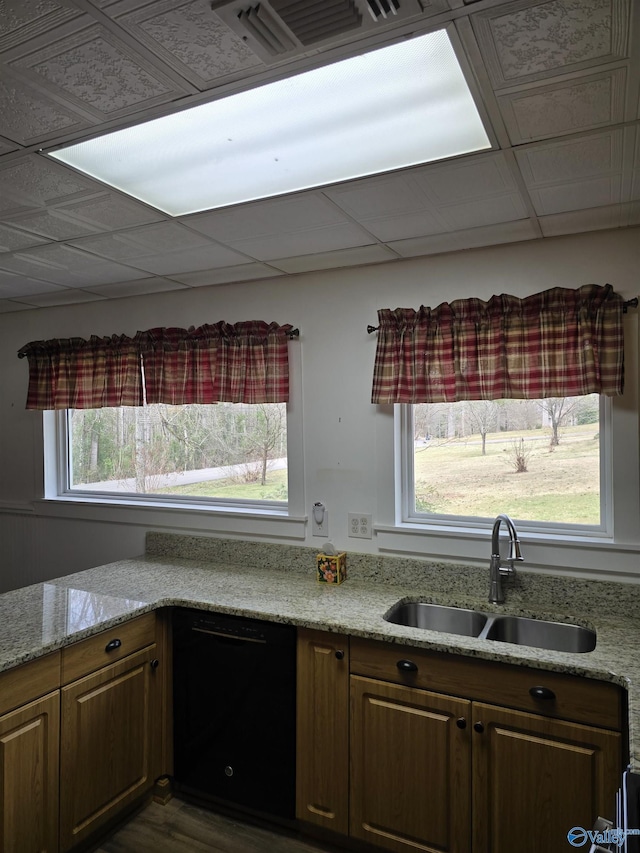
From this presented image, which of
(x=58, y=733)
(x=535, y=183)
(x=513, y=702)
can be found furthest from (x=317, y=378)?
(x=58, y=733)

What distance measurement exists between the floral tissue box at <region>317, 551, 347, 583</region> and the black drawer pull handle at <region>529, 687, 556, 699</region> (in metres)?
1.01

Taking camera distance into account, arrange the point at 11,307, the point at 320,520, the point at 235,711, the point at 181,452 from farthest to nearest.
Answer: the point at 11,307 < the point at 181,452 < the point at 320,520 < the point at 235,711

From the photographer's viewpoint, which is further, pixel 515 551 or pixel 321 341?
pixel 321 341

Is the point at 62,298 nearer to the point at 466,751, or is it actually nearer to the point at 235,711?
the point at 235,711

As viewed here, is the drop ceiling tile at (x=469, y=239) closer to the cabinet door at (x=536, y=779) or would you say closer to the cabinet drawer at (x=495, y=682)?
the cabinet drawer at (x=495, y=682)

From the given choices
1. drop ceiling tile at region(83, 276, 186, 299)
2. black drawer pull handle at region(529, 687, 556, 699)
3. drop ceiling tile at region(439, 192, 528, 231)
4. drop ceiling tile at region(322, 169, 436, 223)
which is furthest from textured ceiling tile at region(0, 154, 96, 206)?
black drawer pull handle at region(529, 687, 556, 699)

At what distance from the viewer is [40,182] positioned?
5.69 feet

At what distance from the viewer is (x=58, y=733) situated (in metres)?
2.00

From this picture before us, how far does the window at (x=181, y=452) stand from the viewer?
304 centimetres

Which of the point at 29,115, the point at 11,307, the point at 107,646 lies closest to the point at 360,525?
the point at 107,646

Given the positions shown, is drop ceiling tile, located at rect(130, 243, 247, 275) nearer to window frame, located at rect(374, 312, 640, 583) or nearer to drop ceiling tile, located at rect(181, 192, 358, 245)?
drop ceiling tile, located at rect(181, 192, 358, 245)

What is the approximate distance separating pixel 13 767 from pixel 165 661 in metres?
0.72

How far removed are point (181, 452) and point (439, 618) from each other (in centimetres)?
170

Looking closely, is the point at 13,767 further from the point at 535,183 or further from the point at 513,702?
the point at 535,183
